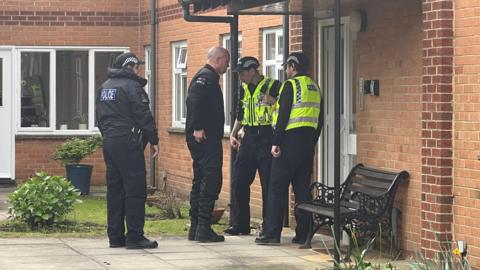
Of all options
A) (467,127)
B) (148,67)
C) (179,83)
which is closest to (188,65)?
(179,83)

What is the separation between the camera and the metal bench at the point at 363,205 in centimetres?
1018

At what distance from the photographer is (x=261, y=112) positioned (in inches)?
450

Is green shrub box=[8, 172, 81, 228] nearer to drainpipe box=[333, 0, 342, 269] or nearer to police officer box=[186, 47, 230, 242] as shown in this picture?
police officer box=[186, 47, 230, 242]

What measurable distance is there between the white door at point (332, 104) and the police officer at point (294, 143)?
29.5 inches

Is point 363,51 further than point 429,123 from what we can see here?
Yes

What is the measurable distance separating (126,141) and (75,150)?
25.7 ft

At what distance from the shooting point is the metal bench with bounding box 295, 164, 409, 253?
1018cm

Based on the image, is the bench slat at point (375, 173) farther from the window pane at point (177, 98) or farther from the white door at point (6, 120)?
the white door at point (6, 120)

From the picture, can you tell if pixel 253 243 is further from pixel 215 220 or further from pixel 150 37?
pixel 150 37

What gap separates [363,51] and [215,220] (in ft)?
10.1

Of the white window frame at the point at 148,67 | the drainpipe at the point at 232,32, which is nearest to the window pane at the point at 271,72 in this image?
the drainpipe at the point at 232,32

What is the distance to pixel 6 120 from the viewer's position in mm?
19984

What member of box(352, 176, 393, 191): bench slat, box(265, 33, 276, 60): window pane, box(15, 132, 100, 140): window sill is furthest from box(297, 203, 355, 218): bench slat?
box(15, 132, 100, 140): window sill

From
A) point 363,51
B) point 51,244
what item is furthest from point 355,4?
point 51,244
